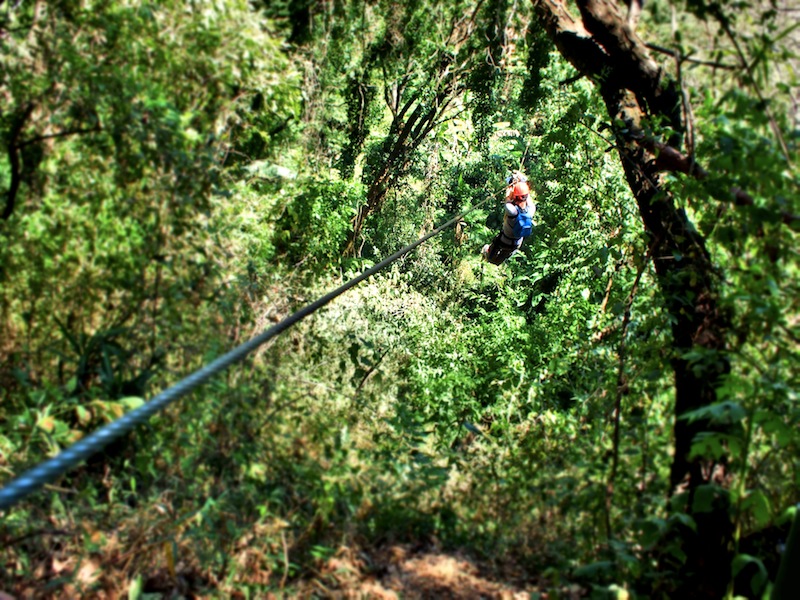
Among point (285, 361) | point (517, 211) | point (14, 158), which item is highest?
point (517, 211)

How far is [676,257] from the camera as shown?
8.25 feet

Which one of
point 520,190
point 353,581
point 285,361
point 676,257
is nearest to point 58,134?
point 285,361

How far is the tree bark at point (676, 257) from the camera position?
2.05m

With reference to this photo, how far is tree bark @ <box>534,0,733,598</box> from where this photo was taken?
6.73 feet

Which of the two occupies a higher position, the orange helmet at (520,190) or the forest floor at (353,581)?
the orange helmet at (520,190)

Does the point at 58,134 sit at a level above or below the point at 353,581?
above

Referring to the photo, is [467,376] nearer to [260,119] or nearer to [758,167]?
[260,119]

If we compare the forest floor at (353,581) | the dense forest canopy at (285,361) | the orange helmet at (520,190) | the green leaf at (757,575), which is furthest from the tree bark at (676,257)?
the orange helmet at (520,190)

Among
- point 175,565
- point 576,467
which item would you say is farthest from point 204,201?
point 576,467

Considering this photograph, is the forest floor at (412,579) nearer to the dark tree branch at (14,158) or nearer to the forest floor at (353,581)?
the forest floor at (353,581)

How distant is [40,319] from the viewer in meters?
2.40

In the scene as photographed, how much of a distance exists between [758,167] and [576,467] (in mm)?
1102

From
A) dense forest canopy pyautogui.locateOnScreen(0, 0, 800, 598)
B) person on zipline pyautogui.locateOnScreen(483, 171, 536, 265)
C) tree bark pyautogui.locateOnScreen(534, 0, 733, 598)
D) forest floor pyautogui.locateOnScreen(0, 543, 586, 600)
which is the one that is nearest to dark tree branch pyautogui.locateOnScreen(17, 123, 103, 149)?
dense forest canopy pyautogui.locateOnScreen(0, 0, 800, 598)

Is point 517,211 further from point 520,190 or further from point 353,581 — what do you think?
point 353,581
